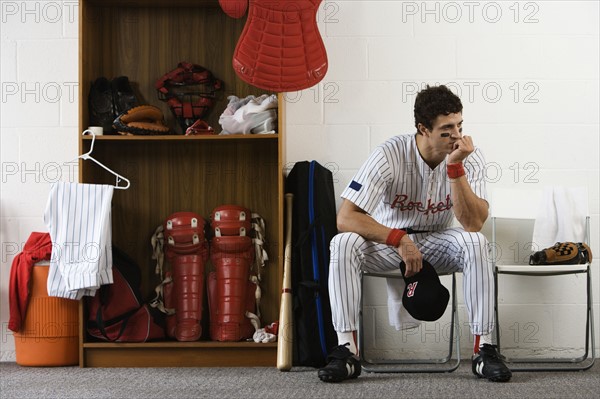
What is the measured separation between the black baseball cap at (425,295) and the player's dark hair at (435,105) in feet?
1.90

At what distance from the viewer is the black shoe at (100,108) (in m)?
3.86

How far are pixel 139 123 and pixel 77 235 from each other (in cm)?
56

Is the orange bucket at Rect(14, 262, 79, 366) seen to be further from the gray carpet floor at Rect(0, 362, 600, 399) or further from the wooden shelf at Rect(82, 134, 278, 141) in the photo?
the wooden shelf at Rect(82, 134, 278, 141)

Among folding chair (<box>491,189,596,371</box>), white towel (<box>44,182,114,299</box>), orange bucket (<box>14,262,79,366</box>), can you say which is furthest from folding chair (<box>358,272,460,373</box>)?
orange bucket (<box>14,262,79,366</box>)

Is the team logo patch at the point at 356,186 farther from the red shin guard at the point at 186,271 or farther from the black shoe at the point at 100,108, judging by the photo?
the black shoe at the point at 100,108

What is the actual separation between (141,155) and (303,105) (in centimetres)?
81

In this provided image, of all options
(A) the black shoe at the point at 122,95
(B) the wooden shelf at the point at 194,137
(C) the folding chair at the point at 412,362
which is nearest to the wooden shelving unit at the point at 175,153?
(A) the black shoe at the point at 122,95

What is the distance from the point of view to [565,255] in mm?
3590

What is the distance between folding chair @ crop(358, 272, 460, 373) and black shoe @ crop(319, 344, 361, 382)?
0.24 m

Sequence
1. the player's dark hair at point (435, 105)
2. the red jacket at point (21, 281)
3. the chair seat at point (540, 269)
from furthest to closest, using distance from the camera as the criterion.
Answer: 1. the red jacket at point (21, 281)
2. the chair seat at point (540, 269)
3. the player's dark hair at point (435, 105)

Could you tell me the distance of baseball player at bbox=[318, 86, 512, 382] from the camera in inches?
126

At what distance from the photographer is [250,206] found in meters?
4.09

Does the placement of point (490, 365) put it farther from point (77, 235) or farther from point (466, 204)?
point (77, 235)

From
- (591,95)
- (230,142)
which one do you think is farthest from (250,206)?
(591,95)
